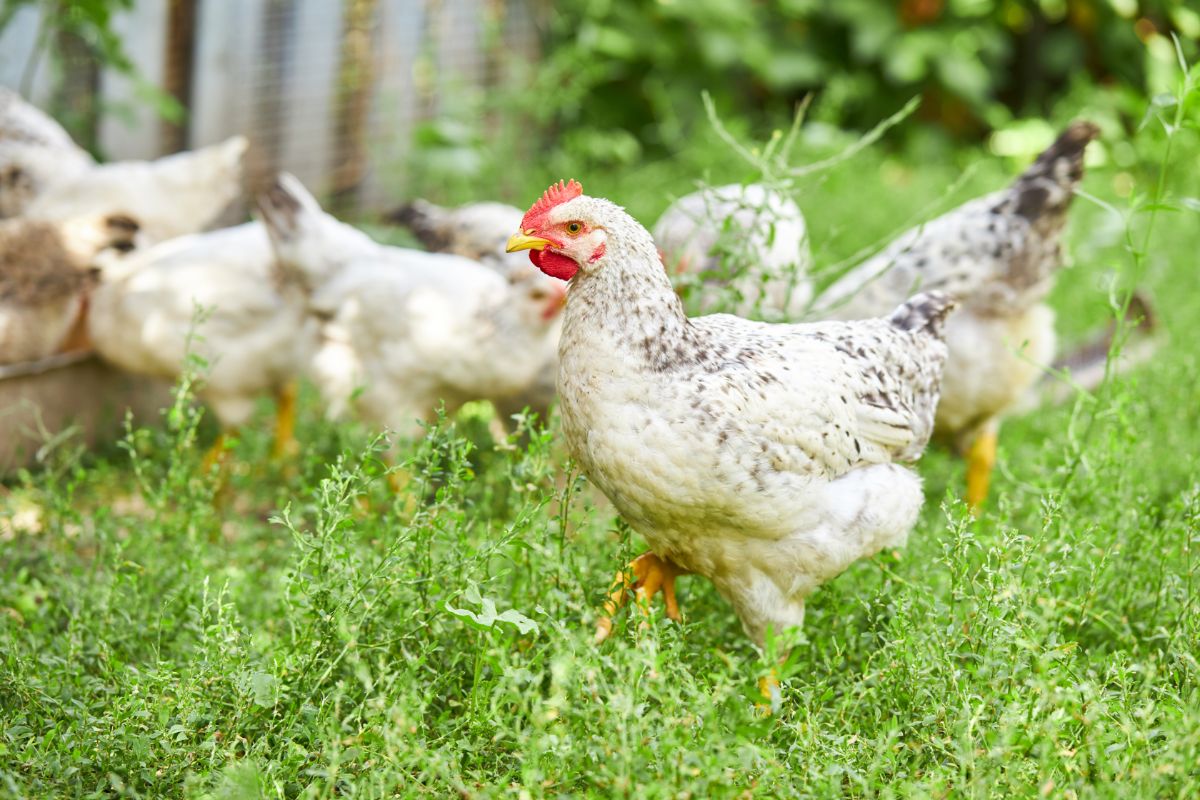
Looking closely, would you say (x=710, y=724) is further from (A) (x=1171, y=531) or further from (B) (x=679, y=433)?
(A) (x=1171, y=531)

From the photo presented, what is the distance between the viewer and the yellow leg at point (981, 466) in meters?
4.22

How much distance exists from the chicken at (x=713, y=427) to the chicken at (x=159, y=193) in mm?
2843

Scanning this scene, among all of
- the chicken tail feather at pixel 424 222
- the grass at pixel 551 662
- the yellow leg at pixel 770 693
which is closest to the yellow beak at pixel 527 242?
the grass at pixel 551 662

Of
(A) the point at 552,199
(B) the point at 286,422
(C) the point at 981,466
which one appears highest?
(A) the point at 552,199

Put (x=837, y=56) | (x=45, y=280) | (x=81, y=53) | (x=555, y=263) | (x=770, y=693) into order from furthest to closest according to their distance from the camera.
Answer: (x=837, y=56) → (x=81, y=53) → (x=45, y=280) → (x=555, y=263) → (x=770, y=693)

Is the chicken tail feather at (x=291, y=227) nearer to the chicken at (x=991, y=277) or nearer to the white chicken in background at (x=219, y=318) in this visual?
the white chicken in background at (x=219, y=318)

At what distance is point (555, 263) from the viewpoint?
8.21 feet

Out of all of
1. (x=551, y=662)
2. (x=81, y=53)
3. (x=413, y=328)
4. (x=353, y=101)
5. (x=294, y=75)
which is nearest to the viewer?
(x=551, y=662)

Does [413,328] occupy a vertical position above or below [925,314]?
below

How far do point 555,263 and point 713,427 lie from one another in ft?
1.59

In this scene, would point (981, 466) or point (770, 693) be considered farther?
point (981, 466)

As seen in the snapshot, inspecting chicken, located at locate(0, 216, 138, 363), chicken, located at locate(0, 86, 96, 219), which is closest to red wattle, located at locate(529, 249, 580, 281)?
chicken, located at locate(0, 216, 138, 363)

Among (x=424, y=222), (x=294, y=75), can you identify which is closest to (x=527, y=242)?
(x=424, y=222)

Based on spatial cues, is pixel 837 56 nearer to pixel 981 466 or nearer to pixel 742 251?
pixel 981 466
